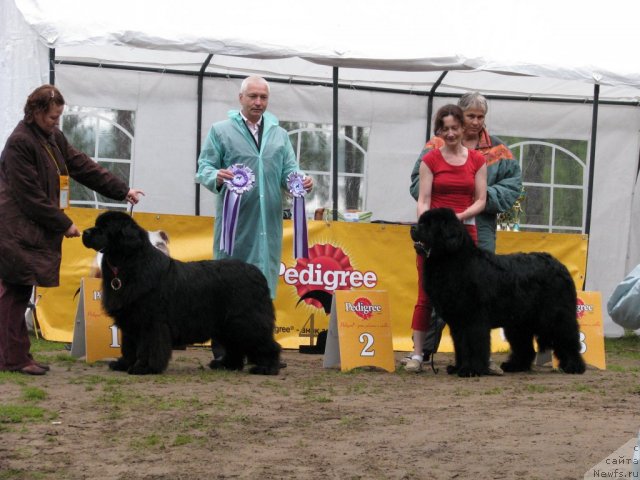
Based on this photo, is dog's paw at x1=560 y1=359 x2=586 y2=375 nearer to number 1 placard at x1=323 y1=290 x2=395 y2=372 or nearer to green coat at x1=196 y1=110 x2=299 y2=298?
number 1 placard at x1=323 y1=290 x2=395 y2=372

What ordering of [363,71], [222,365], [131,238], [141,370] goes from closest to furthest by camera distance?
1. [131,238]
2. [141,370]
3. [222,365]
4. [363,71]

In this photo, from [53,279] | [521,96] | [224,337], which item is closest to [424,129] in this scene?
[521,96]

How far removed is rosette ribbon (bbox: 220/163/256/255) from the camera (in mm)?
6332

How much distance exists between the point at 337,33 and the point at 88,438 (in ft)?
16.9

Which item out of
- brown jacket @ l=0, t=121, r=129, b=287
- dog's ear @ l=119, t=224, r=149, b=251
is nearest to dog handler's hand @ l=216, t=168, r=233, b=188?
dog's ear @ l=119, t=224, r=149, b=251

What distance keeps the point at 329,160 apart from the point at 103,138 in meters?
2.35

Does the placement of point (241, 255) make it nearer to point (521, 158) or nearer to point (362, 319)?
point (362, 319)

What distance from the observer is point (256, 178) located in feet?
21.4

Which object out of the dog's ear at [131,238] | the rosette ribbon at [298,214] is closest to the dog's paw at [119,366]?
the dog's ear at [131,238]

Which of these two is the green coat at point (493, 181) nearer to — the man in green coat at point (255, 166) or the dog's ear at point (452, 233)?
the dog's ear at point (452, 233)

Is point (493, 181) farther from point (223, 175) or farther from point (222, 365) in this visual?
point (222, 365)

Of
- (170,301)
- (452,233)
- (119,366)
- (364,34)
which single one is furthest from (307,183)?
(364,34)

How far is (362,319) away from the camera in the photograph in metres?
6.84

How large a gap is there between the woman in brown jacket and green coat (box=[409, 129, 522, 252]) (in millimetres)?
2480
